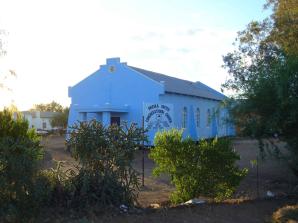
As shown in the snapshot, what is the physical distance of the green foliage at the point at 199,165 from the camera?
37.0ft

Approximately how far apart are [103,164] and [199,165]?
2930 millimetres

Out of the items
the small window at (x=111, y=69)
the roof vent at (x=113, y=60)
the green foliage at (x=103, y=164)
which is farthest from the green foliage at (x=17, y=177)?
the small window at (x=111, y=69)

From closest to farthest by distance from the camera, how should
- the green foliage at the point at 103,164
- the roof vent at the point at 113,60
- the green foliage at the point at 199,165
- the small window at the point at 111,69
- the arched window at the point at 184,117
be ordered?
the green foliage at the point at 103,164, the green foliage at the point at 199,165, the roof vent at the point at 113,60, the small window at the point at 111,69, the arched window at the point at 184,117

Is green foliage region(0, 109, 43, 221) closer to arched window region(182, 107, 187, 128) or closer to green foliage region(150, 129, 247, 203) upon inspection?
green foliage region(150, 129, 247, 203)

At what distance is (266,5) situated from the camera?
2050 centimetres

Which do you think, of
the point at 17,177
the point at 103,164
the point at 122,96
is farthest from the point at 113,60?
the point at 17,177

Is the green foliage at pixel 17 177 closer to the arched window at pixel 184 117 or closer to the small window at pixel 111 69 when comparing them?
the small window at pixel 111 69

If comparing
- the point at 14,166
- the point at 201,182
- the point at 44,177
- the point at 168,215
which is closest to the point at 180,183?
the point at 201,182

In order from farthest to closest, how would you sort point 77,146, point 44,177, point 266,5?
point 266,5
point 77,146
point 44,177

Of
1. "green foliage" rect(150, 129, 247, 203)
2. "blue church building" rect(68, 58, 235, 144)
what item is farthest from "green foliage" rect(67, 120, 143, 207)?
"blue church building" rect(68, 58, 235, 144)

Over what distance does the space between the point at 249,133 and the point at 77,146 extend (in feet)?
13.6

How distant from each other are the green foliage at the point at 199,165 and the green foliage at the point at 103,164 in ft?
6.71

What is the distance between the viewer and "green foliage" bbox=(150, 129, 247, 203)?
11.3 metres

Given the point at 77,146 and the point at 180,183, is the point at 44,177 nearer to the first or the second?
the point at 77,146
